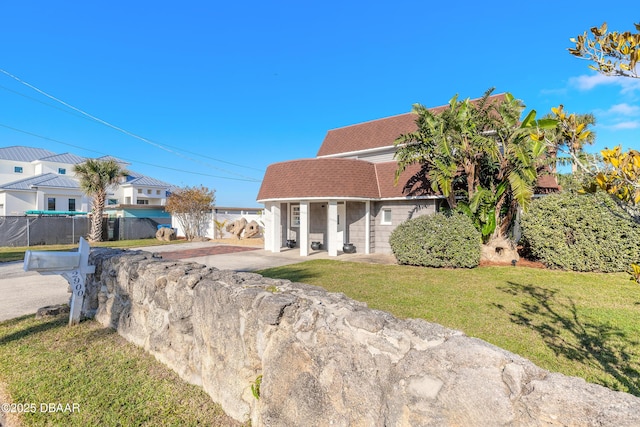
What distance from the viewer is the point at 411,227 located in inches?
462

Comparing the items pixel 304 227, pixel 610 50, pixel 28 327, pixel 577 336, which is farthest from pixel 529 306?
pixel 304 227

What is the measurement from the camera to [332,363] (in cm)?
237

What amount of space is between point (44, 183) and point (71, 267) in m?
34.1

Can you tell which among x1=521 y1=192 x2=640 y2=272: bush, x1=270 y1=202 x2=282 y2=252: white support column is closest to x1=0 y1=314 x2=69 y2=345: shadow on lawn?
x1=270 y1=202 x2=282 y2=252: white support column

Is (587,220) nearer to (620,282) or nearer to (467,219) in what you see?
(620,282)

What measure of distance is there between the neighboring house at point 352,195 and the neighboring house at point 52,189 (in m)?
20.4

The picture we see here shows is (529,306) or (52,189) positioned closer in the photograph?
(529,306)

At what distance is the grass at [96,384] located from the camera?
316 cm

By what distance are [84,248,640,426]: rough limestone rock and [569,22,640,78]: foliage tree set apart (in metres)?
1.86

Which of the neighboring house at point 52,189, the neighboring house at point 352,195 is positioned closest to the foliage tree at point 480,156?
the neighboring house at point 352,195

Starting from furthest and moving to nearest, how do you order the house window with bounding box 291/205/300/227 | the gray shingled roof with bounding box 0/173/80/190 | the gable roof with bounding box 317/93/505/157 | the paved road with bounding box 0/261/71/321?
the gray shingled roof with bounding box 0/173/80/190, the house window with bounding box 291/205/300/227, the gable roof with bounding box 317/93/505/157, the paved road with bounding box 0/261/71/321

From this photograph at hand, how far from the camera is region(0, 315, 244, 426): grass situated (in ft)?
10.4

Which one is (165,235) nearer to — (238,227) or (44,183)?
(238,227)

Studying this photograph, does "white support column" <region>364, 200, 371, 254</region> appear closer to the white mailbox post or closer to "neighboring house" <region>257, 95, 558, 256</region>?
"neighboring house" <region>257, 95, 558, 256</region>
